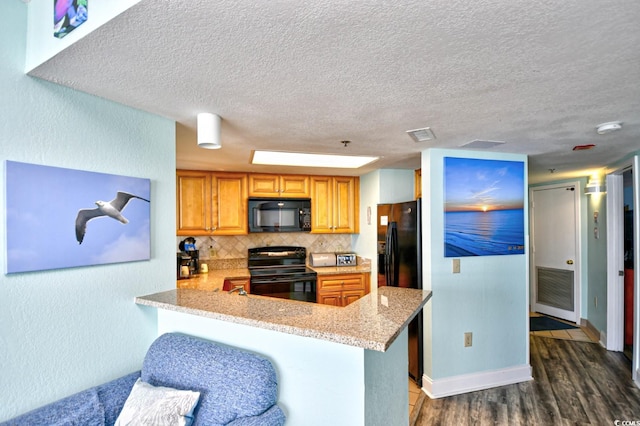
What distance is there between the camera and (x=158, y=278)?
1.91m

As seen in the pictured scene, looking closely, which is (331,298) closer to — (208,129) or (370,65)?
(208,129)

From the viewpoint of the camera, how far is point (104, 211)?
1619 millimetres

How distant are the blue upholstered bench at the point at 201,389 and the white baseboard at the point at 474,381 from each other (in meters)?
1.97

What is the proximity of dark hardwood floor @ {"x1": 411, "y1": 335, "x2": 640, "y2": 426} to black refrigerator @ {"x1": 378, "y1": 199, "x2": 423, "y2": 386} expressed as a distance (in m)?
0.45

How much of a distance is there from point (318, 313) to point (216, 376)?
53 centimetres

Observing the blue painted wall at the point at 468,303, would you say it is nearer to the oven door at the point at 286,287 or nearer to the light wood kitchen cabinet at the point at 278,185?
the oven door at the point at 286,287

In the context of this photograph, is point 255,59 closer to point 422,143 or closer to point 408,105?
point 408,105

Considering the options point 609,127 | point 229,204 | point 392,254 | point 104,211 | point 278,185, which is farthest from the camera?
point 278,185

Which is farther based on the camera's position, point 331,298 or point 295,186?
point 295,186

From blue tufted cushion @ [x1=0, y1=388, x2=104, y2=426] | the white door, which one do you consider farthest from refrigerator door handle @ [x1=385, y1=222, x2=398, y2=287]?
the white door

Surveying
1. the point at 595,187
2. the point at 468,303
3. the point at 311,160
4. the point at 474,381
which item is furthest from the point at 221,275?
the point at 595,187

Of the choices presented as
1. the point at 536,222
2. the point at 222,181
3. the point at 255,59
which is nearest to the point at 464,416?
the point at 255,59

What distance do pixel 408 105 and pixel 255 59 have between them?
2.91 feet

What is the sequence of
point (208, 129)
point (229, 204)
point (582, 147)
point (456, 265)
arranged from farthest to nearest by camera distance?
point (229, 204) → point (456, 265) → point (582, 147) → point (208, 129)
